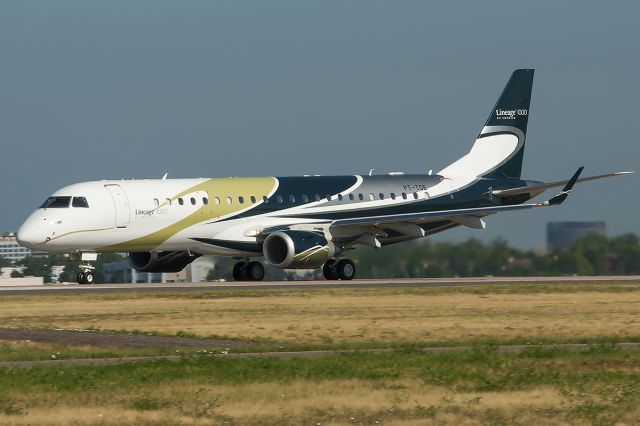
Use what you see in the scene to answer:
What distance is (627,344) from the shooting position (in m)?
27.9

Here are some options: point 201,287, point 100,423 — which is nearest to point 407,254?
point 201,287

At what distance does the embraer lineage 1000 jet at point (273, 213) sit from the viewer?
50250 mm

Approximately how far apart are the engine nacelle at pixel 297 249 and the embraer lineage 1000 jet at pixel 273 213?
0.04 m

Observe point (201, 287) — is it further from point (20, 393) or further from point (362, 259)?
point (20, 393)

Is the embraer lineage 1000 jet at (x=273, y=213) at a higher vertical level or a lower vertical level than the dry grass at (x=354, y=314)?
higher

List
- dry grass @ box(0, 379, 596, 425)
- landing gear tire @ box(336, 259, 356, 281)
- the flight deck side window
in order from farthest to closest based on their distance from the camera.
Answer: landing gear tire @ box(336, 259, 356, 281)
the flight deck side window
dry grass @ box(0, 379, 596, 425)

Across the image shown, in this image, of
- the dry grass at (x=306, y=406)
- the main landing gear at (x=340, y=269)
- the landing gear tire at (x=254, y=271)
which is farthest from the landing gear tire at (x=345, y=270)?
the dry grass at (x=306, y=406)

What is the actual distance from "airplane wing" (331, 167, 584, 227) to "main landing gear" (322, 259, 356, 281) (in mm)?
2010

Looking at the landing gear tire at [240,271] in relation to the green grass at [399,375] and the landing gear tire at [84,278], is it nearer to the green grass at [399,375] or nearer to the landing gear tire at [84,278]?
the landing gear tire at [84,278]

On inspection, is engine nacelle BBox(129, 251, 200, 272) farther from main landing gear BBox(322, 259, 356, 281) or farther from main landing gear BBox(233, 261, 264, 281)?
main landing gear BBox(322, 259, 356, 281)

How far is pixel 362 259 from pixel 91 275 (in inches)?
519

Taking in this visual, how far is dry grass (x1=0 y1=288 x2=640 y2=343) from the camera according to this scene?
31.4 meters

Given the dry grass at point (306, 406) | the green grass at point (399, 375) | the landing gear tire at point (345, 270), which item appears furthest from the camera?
the landing gear tire at point (345, 270)

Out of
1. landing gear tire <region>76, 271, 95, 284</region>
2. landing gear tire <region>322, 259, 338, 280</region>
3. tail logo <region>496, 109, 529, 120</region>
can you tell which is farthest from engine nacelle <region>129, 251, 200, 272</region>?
tail logo <region>496, 109, 529, 120</region>
